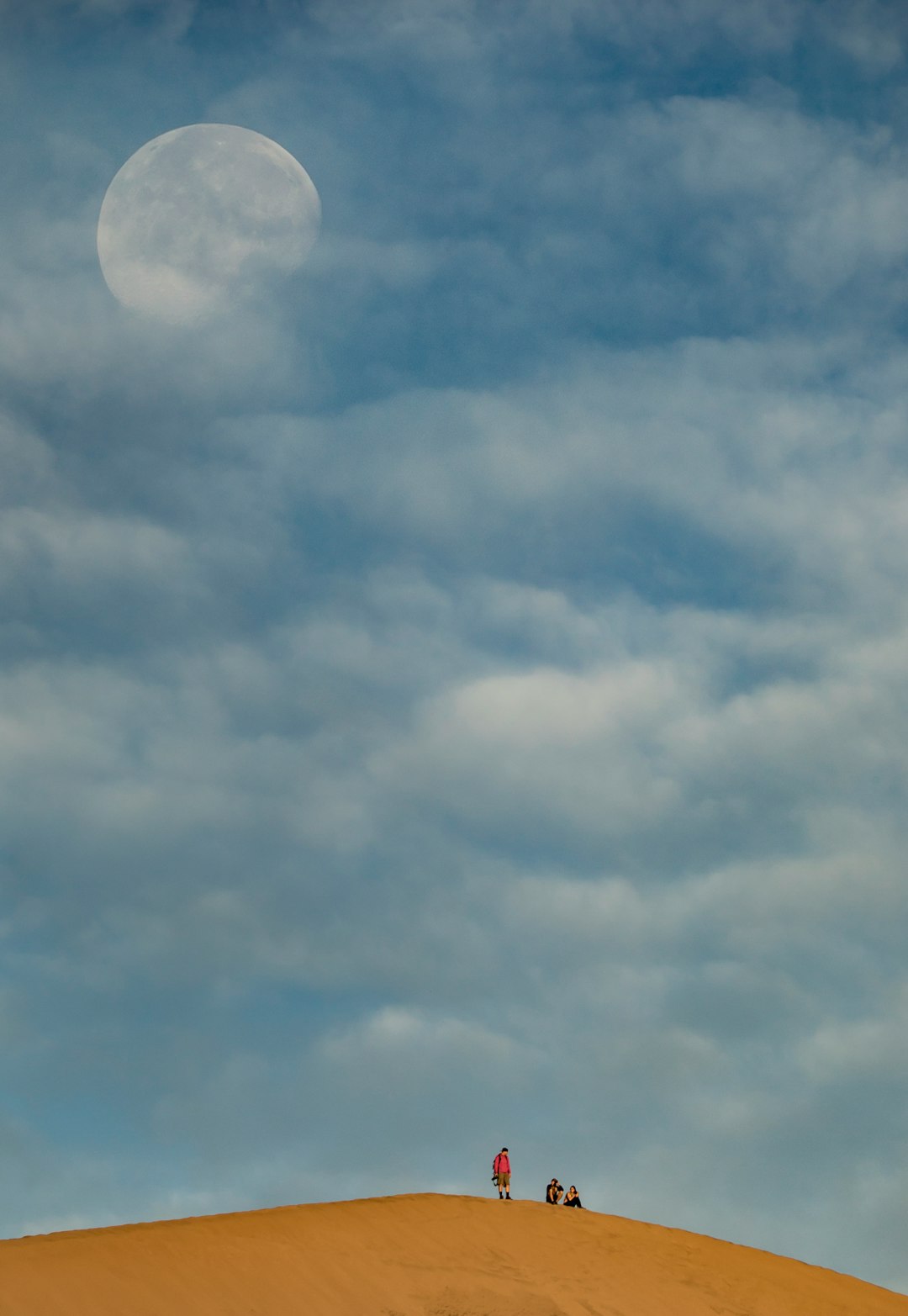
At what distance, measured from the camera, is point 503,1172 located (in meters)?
32.4

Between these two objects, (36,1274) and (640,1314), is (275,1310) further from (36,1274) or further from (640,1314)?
(640,1314)

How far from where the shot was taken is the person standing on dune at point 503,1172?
105ft

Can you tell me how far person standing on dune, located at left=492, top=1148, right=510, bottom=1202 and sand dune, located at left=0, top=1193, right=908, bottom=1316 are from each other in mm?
1405

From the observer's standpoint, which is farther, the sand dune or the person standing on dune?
the person standing on dune

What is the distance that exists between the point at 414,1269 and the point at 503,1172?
7.00 metres

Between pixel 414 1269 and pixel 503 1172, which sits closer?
pixel 414 1269

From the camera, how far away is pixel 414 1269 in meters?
25.7

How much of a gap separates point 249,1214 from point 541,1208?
7560 mm

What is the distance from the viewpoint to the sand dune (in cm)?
2234

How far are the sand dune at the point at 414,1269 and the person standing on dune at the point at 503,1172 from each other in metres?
1.40

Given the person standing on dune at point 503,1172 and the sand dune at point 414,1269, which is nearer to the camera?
the sand dune at point 414,1269

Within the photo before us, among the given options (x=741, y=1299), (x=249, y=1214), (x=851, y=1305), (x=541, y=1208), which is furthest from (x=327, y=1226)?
(x=851, y=1305)

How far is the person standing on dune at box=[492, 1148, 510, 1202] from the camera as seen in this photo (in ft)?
105

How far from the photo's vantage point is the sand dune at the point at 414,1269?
22344 millimetres
